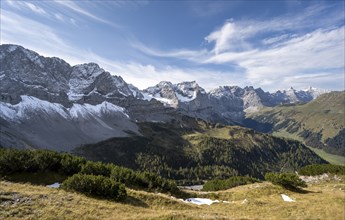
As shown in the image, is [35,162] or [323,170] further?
[323,170]

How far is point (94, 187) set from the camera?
33.4 m

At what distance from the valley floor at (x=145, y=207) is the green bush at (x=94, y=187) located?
1213mm

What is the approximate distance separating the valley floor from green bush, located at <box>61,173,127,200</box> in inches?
47.7

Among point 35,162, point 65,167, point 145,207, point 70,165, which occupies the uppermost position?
point 35,162

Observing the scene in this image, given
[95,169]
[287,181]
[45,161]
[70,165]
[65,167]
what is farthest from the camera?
[287,181]

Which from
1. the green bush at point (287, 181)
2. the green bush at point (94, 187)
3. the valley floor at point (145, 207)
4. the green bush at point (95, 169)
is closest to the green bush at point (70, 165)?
the green bush at point (95, 169)

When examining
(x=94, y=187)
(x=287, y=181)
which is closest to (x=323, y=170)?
(x=287, y=181)

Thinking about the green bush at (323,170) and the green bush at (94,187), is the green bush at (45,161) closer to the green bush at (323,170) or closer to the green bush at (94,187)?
the green bush at (94,187)

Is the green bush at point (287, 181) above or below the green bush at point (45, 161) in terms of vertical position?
below

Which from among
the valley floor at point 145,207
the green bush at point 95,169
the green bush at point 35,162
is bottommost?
the valley floor at point 145,207

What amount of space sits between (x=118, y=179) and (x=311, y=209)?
24.7 meters

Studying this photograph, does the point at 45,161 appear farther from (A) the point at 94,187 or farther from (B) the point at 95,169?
(A) the point at 94,187

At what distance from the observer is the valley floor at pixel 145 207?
25766mm

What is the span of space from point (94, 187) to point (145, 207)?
5609 millimetres
